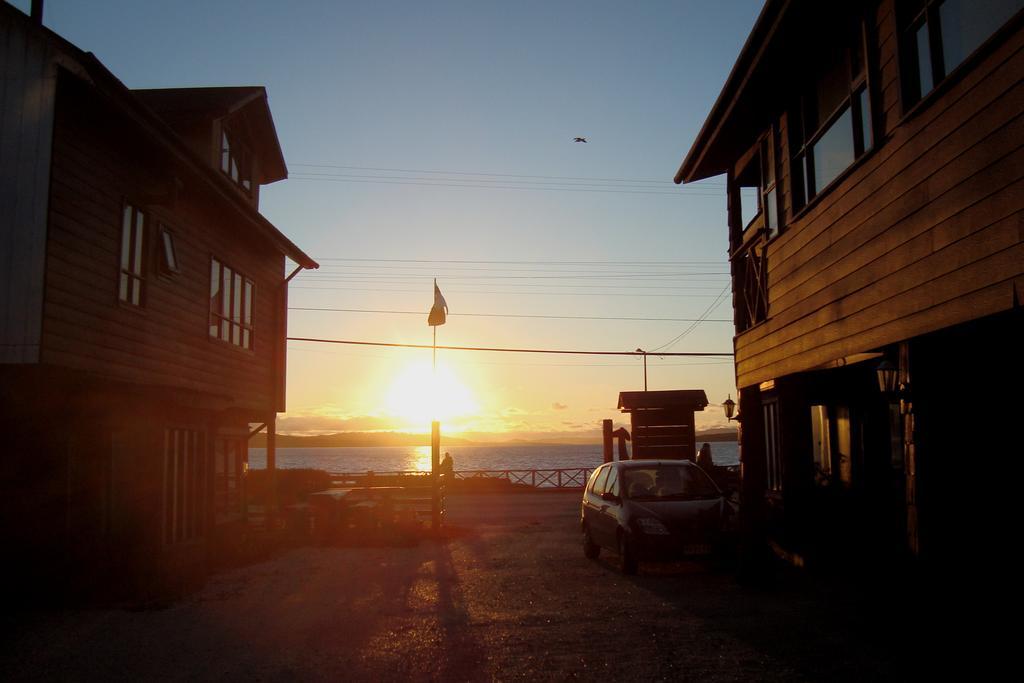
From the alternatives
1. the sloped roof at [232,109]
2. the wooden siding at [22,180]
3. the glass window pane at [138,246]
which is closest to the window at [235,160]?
the sloped roof at [232,109]

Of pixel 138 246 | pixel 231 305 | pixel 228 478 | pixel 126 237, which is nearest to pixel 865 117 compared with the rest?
pixel 126 237

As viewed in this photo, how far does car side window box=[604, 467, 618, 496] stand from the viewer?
13792mm

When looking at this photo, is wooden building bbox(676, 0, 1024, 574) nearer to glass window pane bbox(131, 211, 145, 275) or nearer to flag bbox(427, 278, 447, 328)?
glass window pane bbox(131, 211, 145, 275)

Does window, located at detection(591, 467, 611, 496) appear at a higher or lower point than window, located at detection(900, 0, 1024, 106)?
lower

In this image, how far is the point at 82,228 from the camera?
11.7m

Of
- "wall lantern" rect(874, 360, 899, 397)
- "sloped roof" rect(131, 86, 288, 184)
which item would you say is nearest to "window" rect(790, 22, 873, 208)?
"wall lantern" rect(874, 360, 899, 397)

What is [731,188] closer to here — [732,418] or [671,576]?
[671,576]

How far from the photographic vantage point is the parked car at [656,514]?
480 inches

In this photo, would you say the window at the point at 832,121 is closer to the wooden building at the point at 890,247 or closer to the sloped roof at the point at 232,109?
the wooden building at the point at 890,247

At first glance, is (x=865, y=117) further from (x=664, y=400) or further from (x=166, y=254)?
(x=664, y=400)

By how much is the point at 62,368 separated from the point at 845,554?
421 inches

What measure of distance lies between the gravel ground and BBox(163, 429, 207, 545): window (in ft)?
5.90

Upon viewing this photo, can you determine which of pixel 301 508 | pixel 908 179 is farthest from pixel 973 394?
pixel 301 508

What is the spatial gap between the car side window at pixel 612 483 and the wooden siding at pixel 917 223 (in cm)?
447
